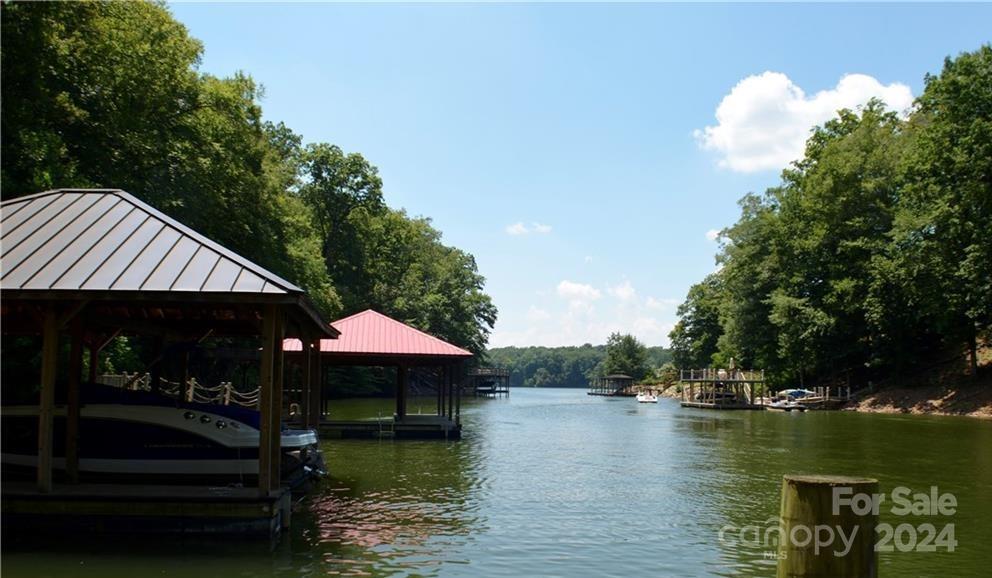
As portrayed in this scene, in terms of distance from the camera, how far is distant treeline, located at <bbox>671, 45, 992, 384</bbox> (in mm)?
40750

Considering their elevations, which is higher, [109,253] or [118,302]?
[109,253]

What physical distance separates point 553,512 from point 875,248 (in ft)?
145

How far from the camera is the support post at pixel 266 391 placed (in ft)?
33.4

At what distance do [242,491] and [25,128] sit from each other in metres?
13.0

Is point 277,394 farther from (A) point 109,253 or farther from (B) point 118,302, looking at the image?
(A) point 109,253

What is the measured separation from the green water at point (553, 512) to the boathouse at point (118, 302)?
39 centimetres

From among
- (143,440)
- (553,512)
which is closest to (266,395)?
(143,440)

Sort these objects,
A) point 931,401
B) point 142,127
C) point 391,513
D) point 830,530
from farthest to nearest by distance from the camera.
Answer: point 931,401, point 142,127, point 391,513, point 830,530

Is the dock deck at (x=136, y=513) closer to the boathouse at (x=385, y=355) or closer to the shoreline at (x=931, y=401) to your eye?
the boathouse at (x=385, y=355)

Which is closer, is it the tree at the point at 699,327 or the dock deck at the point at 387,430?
the dock deck at the point at 387,430

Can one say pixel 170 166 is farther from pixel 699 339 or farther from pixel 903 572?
pixel 699 339

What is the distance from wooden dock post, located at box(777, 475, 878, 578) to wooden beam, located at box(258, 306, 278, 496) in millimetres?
7597

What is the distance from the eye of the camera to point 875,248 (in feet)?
166

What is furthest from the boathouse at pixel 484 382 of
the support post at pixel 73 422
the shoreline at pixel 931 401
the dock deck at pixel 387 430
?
the support post at pixel 73 422
